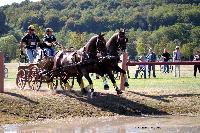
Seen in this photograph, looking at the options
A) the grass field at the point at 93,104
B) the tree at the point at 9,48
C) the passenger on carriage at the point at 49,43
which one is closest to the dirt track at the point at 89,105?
the grass field at the point at 93,104

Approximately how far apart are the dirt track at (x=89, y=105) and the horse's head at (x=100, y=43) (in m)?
1.64

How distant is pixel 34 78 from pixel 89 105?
4444mm

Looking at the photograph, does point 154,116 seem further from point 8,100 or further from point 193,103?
point 8,100

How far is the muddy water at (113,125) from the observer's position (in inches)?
591

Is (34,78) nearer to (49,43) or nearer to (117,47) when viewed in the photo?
(49,43)

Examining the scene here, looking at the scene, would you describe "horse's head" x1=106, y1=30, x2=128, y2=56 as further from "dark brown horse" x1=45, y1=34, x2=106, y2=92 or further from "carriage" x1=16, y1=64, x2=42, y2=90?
"carriage" x1=16, y1=64, x2=42, y2=90

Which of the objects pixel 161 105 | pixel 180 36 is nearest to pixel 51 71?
pixel 161 105

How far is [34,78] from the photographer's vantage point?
23.2 meters

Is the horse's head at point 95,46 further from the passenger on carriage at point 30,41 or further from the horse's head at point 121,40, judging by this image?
the passenger on carriage at point 30,41

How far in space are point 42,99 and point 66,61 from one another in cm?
264

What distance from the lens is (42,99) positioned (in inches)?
771

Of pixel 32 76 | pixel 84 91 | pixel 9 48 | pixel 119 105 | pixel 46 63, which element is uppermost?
pixel 9 48

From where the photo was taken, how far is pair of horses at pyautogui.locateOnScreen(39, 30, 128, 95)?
2064cm

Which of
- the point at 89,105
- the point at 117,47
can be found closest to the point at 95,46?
the point at 117,47
